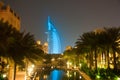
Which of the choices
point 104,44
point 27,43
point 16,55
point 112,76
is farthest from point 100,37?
point 16,55

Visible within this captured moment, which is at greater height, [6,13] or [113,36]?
[6,13]

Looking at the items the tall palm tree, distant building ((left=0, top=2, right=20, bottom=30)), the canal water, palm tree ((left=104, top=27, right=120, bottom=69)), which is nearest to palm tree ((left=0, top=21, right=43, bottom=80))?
palm tree ((left=104, top=27, right=120, bottom=69))

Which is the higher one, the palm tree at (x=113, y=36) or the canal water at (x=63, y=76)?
the palm tree at (x=113, y=36)

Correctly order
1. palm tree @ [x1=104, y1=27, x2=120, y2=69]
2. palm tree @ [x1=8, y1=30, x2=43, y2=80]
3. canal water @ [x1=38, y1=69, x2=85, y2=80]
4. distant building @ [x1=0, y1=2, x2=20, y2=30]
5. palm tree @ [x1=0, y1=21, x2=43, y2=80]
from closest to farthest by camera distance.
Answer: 1. palm tree @ [x1=0, y1=21, x2=43, y2=80]
2. palm tree @ [x1=8, y1=30, x2=43, y2=80]
3. palm tree @ [x1=104, y1=27, x2=120, y2=69]
4. canal water @ [x1=38, y1=69, x2=85, y2=80]
5. distant building @ [x1=0, y1=2, x2=20, y2=30]

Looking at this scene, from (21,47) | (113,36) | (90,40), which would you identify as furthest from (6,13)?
(21,47)

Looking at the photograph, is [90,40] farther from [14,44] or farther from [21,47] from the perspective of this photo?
[14,44]

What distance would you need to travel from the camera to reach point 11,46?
108 feet

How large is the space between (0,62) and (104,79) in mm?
14919

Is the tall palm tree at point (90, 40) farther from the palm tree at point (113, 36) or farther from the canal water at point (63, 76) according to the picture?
the canal water at point (63, 76)

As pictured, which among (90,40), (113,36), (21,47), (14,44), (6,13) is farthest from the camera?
(6,13)

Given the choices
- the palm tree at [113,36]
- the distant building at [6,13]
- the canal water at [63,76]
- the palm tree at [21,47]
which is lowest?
the canal water at [63,76]

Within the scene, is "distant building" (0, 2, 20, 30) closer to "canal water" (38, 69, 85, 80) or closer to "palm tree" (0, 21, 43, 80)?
"canal water" (38, 69, 85, 80)

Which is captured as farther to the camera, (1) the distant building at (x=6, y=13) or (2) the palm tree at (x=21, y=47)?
(1) the distant building at (x=6, y=13)

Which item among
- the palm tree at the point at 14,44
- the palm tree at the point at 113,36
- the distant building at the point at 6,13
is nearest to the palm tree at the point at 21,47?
the palm tree at the point at 14,44
